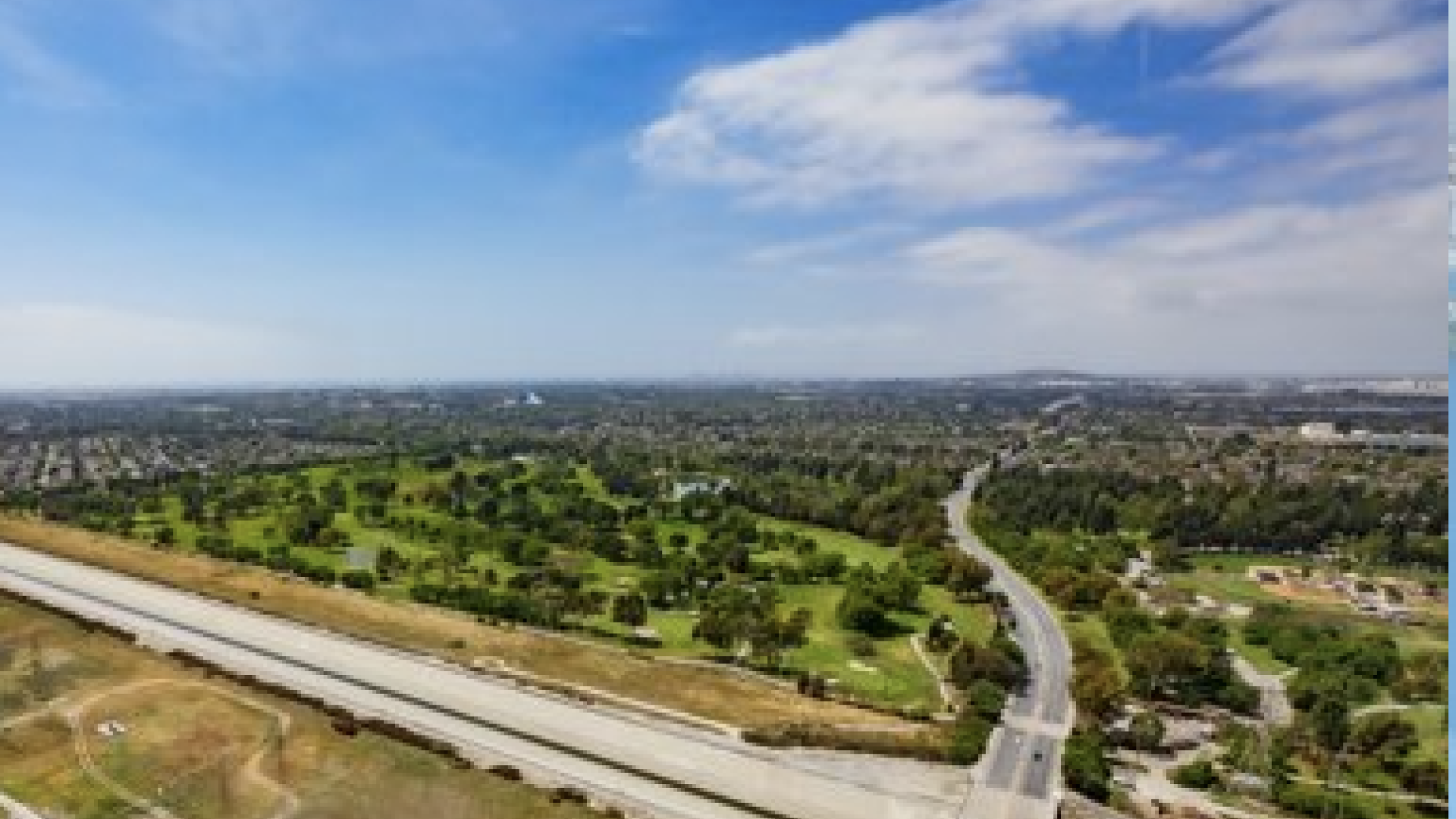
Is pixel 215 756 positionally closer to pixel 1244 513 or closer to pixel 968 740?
pixel 968 740

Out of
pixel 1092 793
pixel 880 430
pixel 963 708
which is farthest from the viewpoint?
pixel 880 430

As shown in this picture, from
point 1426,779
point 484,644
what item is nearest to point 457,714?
point 484,644

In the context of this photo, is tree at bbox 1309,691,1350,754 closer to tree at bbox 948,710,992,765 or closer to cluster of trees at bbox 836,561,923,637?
tree at bbox 948,710,992,765

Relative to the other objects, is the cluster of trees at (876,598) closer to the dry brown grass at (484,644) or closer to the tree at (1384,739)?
the dry brown grass at (484,644)

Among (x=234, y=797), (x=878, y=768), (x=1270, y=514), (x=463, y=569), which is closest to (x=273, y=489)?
(x=463, y=569)

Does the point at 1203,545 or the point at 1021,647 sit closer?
the point at 1021,647

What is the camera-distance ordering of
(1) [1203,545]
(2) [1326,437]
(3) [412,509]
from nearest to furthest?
(1) [1203,545] → (3) [412,509] → (2) [1326,437]

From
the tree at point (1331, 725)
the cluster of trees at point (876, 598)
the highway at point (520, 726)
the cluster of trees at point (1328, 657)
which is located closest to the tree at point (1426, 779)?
the tree at point (1331, 725)

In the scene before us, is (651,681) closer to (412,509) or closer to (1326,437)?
(412,509)
